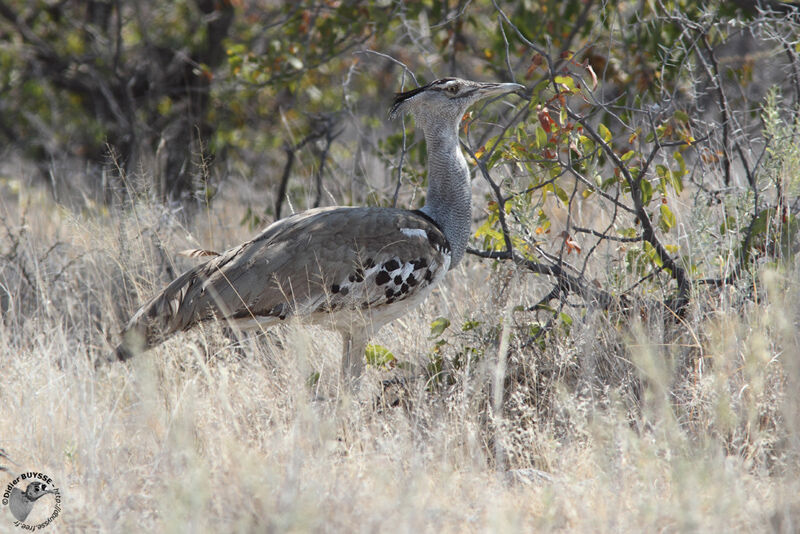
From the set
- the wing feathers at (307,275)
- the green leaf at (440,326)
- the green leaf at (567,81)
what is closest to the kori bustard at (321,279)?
the wing feathers at (307,275)

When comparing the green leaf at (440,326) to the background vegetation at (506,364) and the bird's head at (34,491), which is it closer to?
the background vegetation at (506,364)

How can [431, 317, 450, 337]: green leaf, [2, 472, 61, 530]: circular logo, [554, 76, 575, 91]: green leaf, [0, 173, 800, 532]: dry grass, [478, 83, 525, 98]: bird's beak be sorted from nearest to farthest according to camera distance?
[0, 173, 800, 532]: dry grass < [2, 472, 61, 530]: circular logo < [554, 76, 575, 91]: green leaf < [431, 317, 450, 337]: green leaf < [478, 83, 525, 98]: bird's beak

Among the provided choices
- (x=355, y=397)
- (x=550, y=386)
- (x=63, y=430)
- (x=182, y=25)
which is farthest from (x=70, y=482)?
(x=182, y=25)

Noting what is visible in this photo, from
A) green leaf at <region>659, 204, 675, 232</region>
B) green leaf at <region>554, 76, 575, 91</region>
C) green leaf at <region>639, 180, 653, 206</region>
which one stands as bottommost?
green leaf at <region>659, 204, 675, 232</region>

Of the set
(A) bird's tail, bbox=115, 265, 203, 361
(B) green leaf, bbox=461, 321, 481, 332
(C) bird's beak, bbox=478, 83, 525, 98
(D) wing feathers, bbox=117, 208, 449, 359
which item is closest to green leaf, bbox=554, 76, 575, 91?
(C) bird's beak, bbox=478, 83, 525, 98

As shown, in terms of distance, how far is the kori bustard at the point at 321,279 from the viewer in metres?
3.20

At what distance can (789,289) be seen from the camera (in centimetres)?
300

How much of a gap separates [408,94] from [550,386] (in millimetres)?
1432

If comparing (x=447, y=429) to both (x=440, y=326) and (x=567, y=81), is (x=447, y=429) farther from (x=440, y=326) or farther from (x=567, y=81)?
(x=567, y=81)

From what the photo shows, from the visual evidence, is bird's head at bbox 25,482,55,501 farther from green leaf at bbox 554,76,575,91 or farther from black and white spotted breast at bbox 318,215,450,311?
green leaf at bbox 554,76,575,91

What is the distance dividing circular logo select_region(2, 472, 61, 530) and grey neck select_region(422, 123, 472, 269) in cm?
179

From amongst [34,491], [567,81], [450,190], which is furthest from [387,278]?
[34,491]

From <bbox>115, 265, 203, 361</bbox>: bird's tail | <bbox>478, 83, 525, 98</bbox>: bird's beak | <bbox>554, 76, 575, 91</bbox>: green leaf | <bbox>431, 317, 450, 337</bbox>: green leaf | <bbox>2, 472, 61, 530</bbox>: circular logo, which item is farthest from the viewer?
<bbox>478, 83, 525, 98</bbox>: bird's beak

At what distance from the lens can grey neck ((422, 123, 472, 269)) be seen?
11.8 ft
